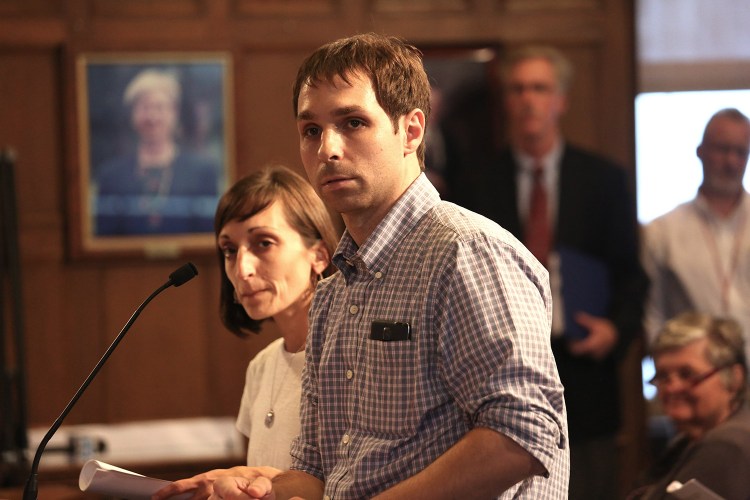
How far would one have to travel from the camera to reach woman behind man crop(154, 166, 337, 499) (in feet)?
7.06

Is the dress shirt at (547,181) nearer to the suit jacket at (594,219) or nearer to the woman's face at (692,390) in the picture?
the suit jacket at (594,219)

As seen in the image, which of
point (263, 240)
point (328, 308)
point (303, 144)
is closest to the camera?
point (303, 144)

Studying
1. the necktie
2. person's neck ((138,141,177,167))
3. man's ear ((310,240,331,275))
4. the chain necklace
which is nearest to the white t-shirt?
the chain necklace

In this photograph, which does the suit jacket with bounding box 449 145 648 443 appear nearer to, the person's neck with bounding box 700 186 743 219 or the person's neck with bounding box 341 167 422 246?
the person's neck with bounding box 700 186 743 219

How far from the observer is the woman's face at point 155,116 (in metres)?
4.42

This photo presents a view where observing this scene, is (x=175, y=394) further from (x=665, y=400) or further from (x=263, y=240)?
(x=263, y=240)

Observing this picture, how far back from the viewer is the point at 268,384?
2.18 meters

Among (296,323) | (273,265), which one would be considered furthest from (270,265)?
(296,323)

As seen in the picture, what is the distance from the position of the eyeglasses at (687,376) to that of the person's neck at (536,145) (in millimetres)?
1053

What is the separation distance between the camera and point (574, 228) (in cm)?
388

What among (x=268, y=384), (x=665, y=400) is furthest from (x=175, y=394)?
(x=268, y=384)

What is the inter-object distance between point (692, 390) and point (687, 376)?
0.16 feet

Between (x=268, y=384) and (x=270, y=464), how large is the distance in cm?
18

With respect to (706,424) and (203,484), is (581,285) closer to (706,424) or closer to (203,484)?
(706,424)
